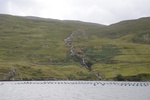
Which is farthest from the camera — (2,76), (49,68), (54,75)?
(49,68)

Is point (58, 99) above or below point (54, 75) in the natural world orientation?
above

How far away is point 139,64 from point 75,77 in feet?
129

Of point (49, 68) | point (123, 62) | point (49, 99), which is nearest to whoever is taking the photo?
point (49, 99)

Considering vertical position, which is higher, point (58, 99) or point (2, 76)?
point (58, 99)

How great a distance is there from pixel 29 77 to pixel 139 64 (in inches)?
2480

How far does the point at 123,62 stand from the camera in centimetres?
19588

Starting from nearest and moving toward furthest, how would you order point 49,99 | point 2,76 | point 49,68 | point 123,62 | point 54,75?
point 49,99 < point 2,76 < point 54,75 < point 49,68 < point 123,62

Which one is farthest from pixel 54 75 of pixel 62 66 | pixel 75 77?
pixel 62 66

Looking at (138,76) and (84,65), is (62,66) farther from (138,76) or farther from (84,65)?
(138,76)

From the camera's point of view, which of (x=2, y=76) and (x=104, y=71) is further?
(x=104, y=71)

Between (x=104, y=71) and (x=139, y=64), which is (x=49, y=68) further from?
(x=139, y=64)

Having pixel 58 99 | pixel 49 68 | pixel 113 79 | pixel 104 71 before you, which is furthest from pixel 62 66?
pixel 58 99

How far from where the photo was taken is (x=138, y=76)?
161625 mm

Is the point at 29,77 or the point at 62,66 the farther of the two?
the point at 62,66
